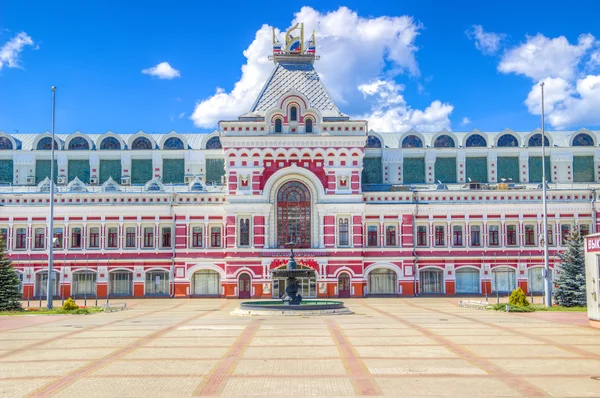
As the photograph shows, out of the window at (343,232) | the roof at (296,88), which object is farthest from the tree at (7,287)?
the window at (343,232)

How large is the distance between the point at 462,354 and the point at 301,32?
51501mm

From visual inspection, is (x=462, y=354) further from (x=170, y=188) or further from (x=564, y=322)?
(x=170, y=188)

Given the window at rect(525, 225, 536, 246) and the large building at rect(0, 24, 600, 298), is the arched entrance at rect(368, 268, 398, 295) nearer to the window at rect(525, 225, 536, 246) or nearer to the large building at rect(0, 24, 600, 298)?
the large building at rect(0, 24, 600, 298)

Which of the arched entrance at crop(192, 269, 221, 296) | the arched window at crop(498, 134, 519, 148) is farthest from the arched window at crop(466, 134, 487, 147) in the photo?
the arched entrance at crop(192, 269, 221, 296)

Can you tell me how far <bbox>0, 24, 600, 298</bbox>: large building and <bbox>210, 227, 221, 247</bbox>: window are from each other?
0.35ft

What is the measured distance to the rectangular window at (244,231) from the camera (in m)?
63.3

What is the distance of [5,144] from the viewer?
246 feet

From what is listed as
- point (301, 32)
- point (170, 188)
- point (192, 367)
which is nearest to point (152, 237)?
point (170, 188)

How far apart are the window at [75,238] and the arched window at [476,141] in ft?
133

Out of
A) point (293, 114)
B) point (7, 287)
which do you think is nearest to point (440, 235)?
point (293, 114)

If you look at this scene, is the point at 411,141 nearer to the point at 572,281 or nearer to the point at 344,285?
the point at 344,285

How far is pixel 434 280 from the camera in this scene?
214 feet

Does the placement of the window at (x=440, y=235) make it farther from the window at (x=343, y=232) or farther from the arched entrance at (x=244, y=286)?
the arched entrance at (x=244, y=286)

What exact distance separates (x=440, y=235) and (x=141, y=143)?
1307 inches
